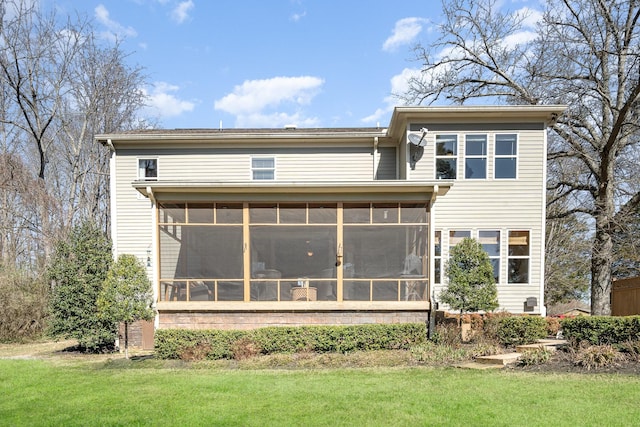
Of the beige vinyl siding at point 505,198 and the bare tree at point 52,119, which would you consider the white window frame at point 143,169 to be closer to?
the bare tree at point 52,119

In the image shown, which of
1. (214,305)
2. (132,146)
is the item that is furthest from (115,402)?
(132,146)

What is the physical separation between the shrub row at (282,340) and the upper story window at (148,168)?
6.39 m

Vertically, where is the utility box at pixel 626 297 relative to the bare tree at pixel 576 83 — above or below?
below

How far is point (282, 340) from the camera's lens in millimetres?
9148

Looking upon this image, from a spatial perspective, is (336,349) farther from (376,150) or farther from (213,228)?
(376,150)

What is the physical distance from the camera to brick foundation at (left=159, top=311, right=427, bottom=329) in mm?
9781

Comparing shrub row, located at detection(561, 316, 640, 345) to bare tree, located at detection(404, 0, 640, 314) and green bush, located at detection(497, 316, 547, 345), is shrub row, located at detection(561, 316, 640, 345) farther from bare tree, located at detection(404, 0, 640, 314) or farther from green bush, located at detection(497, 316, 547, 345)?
→ bare tree, located at detection(404, 0, 640, 314)

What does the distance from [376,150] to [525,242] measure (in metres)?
5.47

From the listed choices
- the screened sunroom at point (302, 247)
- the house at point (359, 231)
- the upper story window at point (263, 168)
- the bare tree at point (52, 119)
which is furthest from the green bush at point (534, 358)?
the bare tree at point (52, 119)

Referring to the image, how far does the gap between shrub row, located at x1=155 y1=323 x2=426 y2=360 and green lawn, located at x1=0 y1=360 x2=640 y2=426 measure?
1.11 metres

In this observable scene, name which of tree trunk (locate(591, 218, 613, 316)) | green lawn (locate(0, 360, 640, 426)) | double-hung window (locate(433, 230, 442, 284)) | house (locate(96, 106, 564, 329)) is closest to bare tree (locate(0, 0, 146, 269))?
house (locate(96, 106, 564, 329))

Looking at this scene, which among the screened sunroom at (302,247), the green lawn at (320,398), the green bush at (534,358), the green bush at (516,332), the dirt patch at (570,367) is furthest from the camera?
the screened sunroom at (302,247)

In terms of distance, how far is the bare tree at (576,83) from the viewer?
14336mm

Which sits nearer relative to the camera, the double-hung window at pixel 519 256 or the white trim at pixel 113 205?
the double-hung window at pixel 519 256
